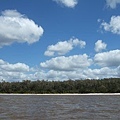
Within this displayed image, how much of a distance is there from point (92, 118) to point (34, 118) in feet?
26.6

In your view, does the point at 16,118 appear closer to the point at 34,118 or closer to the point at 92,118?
the point at 34,118

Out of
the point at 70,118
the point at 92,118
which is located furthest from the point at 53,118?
the point at 92,118

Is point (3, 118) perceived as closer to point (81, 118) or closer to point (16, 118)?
point (16, 118)

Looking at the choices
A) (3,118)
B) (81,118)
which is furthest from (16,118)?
(81,118)

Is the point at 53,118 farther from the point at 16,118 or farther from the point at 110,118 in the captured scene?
the point at 110,118

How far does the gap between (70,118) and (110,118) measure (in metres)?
5.58

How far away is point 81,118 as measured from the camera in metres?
46.2

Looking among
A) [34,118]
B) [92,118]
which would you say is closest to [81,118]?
[92,118]

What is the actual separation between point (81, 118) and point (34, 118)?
→ 6.57m

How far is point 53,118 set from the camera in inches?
1828

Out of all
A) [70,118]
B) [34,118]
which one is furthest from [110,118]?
[34,118]

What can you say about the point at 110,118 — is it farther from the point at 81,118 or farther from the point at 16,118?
the point at 16,118

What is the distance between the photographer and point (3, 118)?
45.9m

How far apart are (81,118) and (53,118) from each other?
12.9ft
